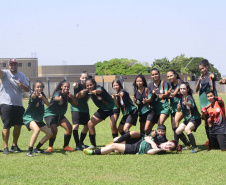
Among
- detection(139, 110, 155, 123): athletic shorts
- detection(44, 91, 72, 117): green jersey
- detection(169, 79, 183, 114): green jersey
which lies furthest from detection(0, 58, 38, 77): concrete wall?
detection(169, 79, 183, 114): green jersey

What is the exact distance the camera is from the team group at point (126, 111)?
389 inches

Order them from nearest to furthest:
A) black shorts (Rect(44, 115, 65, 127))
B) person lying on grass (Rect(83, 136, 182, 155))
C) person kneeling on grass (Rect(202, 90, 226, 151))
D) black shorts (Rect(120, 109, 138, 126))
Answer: person lying on grass (Rect(83, 136, 182, 155)), person kneeling on grass (Rect(202, 90, 226, 151)), black shorts (Rect(44, 115, 65, 127)), black shorts (Rect(120, 109, 138, 126))

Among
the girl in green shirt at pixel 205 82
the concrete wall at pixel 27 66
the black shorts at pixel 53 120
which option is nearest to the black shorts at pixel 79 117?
the black shorts at pixel 53 120

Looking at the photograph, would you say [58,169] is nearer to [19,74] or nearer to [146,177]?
[146,177]

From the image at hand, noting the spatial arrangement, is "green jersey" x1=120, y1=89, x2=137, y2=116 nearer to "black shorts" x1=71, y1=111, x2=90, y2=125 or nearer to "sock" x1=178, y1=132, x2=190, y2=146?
"black shorts" x1=71, y1=111, x2=90, y2=125

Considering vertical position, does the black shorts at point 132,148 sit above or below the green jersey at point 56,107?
below

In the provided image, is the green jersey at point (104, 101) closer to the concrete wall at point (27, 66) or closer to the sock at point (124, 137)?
the sock at point (124, 137)

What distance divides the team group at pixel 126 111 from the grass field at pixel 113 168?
0.42 m

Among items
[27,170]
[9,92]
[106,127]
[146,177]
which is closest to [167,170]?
[146,177]

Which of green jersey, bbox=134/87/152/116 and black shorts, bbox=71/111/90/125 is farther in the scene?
black shorts, bbox=71/111/90/125

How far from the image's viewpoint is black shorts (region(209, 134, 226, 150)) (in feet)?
32.5

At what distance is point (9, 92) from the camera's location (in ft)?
34.0

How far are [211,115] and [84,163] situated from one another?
11.3ft

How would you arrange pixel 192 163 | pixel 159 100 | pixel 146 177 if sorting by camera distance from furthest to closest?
1. pixel 159 100
2. pixel 192 163
3. pixel 146 177
